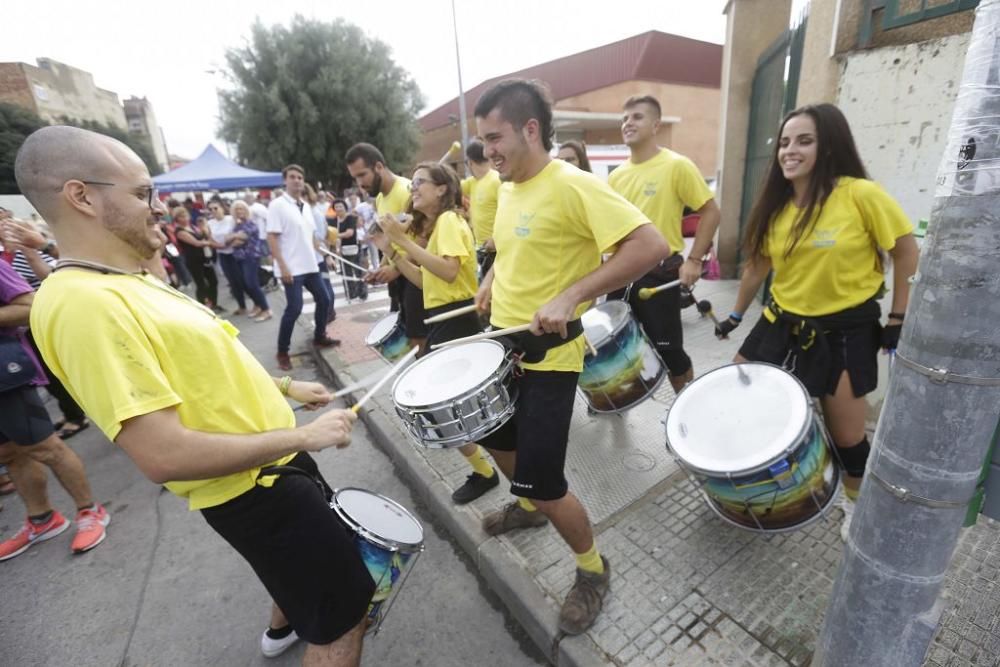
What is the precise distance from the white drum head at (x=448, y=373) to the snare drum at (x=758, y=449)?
2.80ft

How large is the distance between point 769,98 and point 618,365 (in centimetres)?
477

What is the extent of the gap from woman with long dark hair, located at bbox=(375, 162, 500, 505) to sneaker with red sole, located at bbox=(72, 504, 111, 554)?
231 cm

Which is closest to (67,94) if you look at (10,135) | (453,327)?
(10,135)

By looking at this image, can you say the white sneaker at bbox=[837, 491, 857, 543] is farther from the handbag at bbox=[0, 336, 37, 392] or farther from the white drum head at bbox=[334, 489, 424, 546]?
the handbag at bbox=[0, 336, 37, 392]

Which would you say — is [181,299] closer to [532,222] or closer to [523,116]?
[532,222]

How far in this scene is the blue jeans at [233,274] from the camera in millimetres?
8344

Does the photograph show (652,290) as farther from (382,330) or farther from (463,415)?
(382,330)

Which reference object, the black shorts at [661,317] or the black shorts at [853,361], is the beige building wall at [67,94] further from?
the black shorts at [853,361]

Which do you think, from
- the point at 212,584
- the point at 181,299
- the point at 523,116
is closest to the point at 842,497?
the point at 523,116

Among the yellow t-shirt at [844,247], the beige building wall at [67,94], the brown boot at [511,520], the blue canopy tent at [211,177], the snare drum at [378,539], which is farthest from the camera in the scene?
the beige building wall at [67,94]

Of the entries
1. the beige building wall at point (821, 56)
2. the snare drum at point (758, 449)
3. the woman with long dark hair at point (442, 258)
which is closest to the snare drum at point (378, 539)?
the woman with long dark hair at point (442, 258)

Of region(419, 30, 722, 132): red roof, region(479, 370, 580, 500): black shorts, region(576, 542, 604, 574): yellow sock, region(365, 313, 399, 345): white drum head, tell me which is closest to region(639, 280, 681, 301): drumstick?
region(479, 370, 580, 500): black shorts

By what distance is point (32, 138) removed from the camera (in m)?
1.33

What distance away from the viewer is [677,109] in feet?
77.0
